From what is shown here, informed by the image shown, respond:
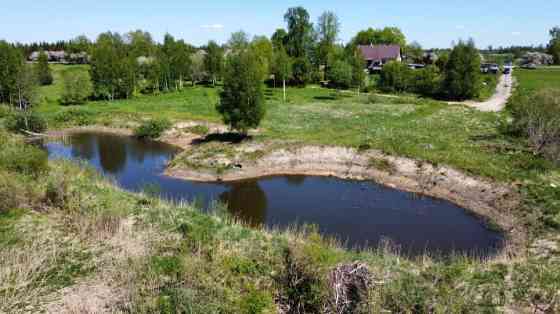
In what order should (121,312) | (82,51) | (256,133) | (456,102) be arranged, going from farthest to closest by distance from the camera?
(82,51)
(456,102)
(256,133)
(121,312)

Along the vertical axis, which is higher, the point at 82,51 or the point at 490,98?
the point at 82,51

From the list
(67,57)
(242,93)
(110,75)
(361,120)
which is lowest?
(361,120)

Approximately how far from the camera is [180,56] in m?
69.2

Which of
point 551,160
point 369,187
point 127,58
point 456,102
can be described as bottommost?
point 369,187

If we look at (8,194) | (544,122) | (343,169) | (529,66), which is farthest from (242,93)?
(529,66)

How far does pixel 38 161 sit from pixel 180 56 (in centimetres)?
5326

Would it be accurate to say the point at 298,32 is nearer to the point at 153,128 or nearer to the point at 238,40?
the point at 238,40

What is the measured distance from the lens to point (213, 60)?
70.9 meters

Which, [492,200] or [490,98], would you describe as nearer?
[492,200]

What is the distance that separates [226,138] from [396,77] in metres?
38.0

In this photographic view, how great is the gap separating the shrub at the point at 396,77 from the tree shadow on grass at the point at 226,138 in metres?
36.9

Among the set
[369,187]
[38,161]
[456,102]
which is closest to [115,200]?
[38,161]

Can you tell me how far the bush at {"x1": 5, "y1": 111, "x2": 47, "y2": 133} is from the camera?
131ft

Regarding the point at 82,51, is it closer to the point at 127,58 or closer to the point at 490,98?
the point at 127,58
